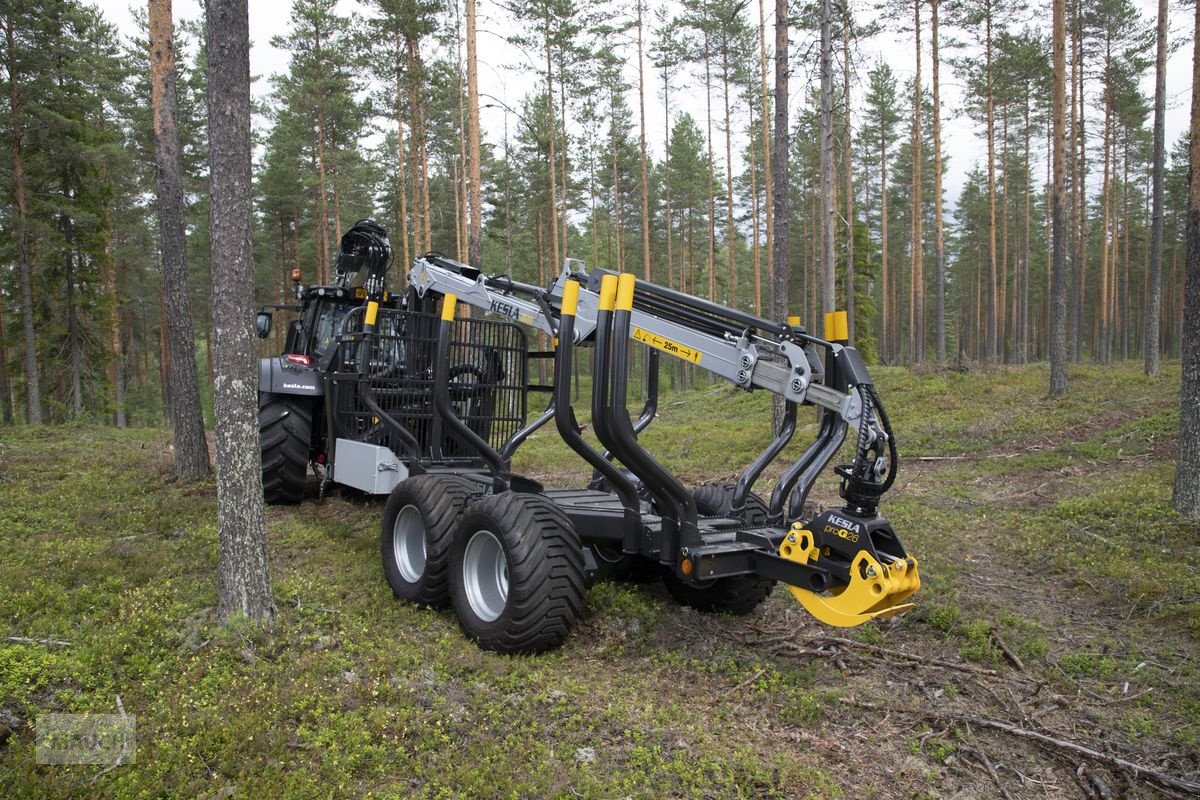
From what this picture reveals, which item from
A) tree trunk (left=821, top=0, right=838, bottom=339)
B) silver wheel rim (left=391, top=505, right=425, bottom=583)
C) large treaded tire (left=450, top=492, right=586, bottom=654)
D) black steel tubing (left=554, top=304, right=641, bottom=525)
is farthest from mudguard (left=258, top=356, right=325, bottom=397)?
tree trunk (left=821, top=0, right=838, bottom=339)

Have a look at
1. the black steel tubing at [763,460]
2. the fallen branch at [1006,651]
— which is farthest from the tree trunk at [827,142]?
the fallen branch at [1006,651]

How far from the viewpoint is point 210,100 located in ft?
14.9

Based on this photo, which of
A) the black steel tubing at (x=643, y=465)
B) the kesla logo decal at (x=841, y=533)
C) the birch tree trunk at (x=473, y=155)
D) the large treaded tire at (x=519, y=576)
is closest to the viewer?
the kesla logo decal at (x=841, y=533)

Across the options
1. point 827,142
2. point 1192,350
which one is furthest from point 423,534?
point 827,142

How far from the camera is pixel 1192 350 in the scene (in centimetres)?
696

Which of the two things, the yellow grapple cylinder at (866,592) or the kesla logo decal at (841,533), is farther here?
the kesla logo decal at (841,533)

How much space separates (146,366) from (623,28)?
1240 inches

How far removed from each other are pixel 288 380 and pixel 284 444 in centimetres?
75

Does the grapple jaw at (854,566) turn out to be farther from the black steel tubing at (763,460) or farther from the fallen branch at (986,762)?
the black steel tubing at (763,460)

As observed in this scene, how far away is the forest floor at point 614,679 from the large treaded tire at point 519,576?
16cm

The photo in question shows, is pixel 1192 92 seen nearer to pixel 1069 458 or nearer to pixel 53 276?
pixel 1069 458

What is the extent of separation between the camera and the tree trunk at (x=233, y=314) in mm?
4523

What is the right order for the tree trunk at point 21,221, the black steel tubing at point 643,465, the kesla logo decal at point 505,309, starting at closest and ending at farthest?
1. the black steel tubing at point 643,465
2. the kesla logo decal at point 505,309
3. the tree trunk at point 21,221

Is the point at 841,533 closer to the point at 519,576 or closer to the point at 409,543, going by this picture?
the point at 519,576
